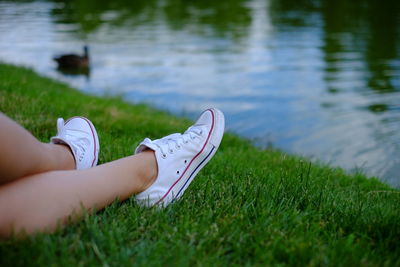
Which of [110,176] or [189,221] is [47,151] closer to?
[110,176]

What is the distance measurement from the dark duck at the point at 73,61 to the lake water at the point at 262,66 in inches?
11.0

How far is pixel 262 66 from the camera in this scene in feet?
36.2

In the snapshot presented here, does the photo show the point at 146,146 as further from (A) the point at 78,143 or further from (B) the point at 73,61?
(B) the point at 73,61

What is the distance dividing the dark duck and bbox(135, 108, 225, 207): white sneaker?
379 inches

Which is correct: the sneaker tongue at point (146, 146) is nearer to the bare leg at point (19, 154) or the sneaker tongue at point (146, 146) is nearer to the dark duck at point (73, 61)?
the bare leg at point (19, 154)

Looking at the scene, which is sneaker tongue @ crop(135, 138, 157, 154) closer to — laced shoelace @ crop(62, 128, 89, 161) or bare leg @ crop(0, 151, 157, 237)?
bare leg @ crop(0, 151, 157, 237)

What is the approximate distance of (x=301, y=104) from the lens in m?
7.88

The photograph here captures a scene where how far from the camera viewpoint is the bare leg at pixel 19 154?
5.92 ft

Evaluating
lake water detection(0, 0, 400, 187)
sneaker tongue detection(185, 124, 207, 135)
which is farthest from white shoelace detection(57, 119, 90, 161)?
lake water detection(0, 0, 400, 187)

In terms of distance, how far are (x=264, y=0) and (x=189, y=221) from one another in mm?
29061

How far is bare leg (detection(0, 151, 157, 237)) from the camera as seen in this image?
6.16 feet

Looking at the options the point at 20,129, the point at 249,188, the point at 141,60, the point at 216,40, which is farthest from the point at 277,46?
the point at 20,129

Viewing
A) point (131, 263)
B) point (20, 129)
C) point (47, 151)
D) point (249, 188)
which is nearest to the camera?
point (131, 263)

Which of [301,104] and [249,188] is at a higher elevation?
[249,188]
